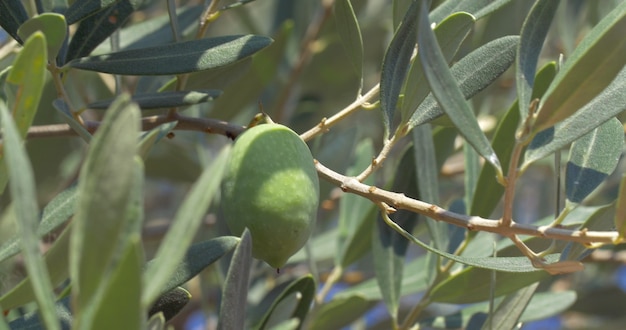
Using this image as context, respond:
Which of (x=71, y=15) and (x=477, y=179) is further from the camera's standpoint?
(x=477, y=179)

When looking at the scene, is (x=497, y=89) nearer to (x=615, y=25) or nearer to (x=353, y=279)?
(x=353, y=279)

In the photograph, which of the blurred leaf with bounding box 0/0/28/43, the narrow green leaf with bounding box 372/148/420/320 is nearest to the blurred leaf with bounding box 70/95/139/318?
the blurred leaf with bounding box 0/0/28/43

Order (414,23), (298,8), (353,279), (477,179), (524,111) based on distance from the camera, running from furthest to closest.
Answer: (298,8) < (353,279) < (477,179) < (414,23) < (524,111)

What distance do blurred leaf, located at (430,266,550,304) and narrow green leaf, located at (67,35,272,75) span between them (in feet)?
1.65

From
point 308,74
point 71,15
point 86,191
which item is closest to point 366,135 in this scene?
point 308,74

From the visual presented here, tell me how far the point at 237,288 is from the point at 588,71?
0.46 metres

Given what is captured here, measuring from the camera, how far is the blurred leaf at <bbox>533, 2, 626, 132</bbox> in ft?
2.68

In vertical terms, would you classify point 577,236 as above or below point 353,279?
above

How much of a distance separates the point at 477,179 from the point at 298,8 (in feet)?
3.90

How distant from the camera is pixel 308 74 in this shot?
2.59 meters

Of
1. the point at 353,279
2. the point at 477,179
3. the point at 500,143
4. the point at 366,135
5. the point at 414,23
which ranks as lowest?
the point at 353,279

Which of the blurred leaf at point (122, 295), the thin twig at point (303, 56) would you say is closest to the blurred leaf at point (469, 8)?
the blurred leaf at point (122, 295)

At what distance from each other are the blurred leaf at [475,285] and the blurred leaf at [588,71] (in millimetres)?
339

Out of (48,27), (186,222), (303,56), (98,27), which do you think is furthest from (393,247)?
(303,56)
